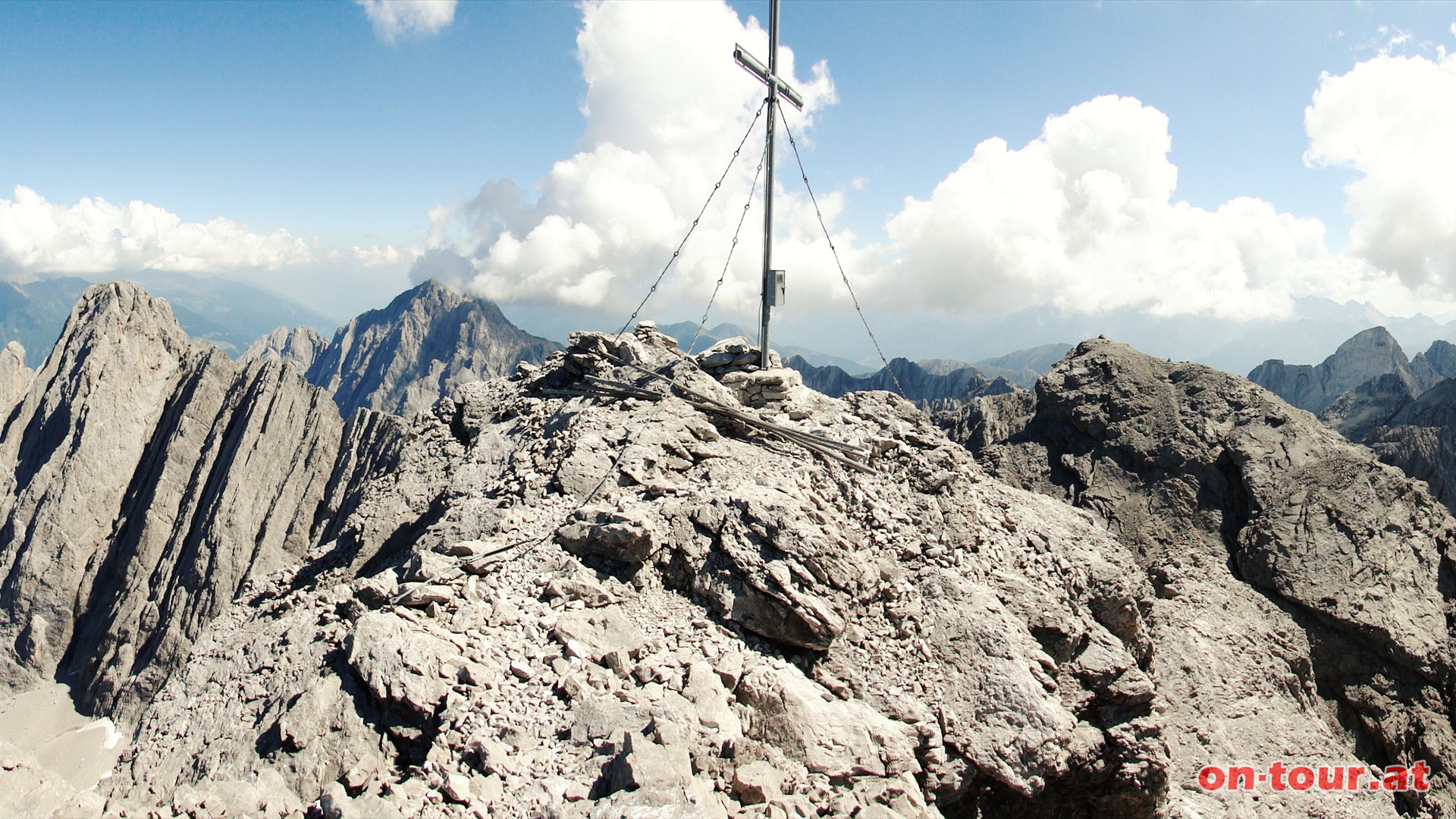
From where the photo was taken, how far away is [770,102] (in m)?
12.7

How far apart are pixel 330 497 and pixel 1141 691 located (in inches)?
2592

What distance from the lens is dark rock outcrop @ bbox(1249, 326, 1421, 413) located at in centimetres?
13525

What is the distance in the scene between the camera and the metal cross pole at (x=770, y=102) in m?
12.4

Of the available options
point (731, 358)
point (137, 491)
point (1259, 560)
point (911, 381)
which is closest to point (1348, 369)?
point (911, 381)

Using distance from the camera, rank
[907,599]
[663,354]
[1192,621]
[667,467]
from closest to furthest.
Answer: [907,599]
[667,467]
[663,354]
[1192,621]

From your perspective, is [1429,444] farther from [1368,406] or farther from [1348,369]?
[1348,369]

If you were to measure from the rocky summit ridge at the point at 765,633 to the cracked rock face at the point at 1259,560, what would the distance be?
121 mm

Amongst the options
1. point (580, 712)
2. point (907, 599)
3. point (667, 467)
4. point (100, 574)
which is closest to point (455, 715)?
point (580, 712)

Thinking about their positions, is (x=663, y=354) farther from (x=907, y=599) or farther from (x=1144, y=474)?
(x=1144, y=474)

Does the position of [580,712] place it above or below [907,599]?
below

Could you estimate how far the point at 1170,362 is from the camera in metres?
30.6

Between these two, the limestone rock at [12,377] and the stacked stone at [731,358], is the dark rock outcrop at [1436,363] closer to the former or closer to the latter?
the stacked stone at [731,358]

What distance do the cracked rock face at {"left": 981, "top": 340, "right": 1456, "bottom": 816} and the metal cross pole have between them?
11518 millimetres

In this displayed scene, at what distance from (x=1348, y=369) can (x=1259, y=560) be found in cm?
15933
